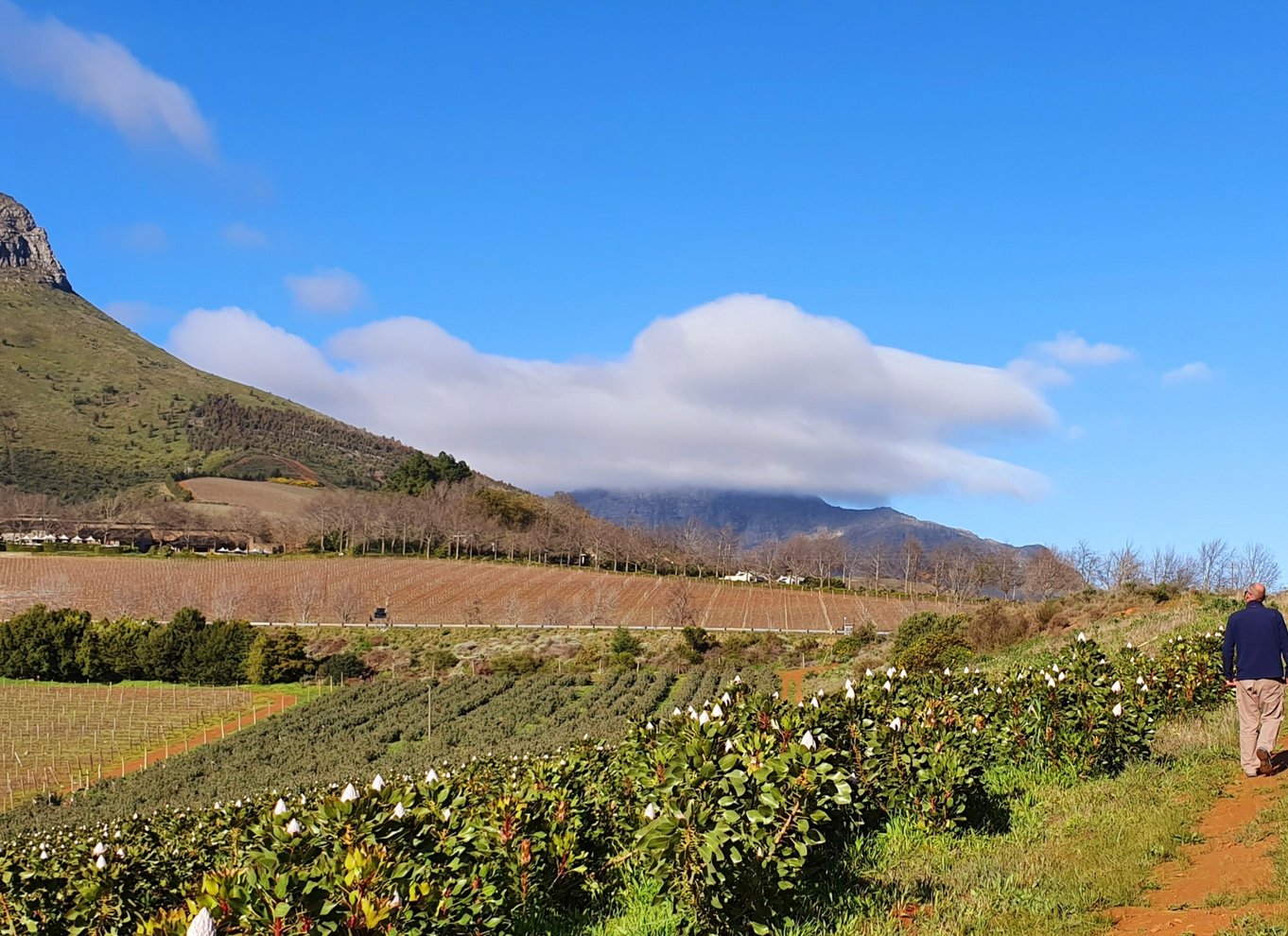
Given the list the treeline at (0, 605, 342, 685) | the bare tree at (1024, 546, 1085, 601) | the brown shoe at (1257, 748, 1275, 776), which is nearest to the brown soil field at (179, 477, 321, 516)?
the treeline at (0, 605, 342, 685)

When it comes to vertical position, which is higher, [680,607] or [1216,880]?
[1216,880]

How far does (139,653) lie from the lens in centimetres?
5688

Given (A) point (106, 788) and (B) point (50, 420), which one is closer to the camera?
(A) point (106, 788)

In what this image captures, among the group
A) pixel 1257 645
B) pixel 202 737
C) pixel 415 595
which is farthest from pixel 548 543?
pixel 1257 645

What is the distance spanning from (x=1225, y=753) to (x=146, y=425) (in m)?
197

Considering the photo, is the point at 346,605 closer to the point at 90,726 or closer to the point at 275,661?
the point at 275,661

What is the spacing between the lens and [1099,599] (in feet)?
127

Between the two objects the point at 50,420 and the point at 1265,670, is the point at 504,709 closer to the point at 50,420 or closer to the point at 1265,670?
the point at 1265,670

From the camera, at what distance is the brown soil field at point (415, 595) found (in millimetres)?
72062

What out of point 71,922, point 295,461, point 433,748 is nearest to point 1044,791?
point 71,922

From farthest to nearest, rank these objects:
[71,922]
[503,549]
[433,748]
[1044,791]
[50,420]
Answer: [50,420]
[503,549]
[433,748]
[1044,791]
[71,922]

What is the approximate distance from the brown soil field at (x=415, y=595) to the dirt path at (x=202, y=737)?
73.8 ft

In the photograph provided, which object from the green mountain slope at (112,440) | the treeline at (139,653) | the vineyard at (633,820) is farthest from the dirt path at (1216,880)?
the green mountain slope at (112,440)

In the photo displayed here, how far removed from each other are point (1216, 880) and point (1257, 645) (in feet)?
14.0
